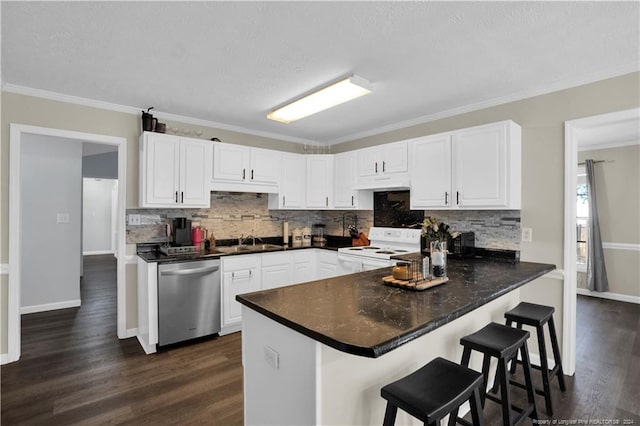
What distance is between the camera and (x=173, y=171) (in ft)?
11.4

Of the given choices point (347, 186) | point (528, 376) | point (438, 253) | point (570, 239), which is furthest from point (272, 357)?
point (347, 186)

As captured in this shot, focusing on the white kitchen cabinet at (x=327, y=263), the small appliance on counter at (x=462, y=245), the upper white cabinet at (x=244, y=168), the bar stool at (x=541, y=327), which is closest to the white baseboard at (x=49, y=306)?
the upper white cabinet at (x=244, y=168)

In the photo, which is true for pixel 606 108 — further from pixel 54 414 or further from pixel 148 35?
pixel 54 414

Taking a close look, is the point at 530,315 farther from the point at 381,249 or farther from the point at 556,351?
the point at 381,249

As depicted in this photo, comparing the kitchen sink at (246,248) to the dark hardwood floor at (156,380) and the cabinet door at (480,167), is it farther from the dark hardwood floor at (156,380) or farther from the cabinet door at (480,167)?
the cabinet door at (480,167)

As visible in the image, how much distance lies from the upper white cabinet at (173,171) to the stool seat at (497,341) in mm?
2992

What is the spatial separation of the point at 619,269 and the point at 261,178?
5.65 m

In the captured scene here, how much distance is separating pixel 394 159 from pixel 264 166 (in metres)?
1.64

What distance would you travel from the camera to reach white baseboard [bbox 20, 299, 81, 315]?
14.0 feet

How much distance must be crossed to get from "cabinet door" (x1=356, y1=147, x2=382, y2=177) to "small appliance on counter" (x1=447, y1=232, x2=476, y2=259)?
1260mm

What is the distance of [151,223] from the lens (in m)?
3.64

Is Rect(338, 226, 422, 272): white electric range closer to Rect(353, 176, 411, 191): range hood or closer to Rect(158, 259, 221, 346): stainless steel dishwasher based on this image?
Rect(353, 176, 411, 191): range hood

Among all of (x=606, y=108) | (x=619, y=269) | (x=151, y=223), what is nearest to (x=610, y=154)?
(x=619, y=269)

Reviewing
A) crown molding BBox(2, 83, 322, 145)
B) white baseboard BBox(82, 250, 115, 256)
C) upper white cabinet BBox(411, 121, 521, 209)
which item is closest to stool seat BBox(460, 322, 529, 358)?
upper white cabinet BBox(411, 121, 521, 209)
